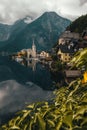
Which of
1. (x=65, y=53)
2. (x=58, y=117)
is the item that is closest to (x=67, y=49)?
(x=65, y=53)

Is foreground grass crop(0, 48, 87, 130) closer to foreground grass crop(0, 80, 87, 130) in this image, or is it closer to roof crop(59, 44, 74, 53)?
foreground grass crop(0, 80, 87, 130)

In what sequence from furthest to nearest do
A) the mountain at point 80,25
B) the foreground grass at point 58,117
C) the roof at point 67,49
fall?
the mountain at point 80,25 < the roof at point 67,49 < the foreground grass at point 58,117

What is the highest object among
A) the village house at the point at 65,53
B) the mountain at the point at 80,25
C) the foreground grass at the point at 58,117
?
the mountain at the point at 80,25

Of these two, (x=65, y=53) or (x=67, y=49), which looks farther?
(x=67, y=49)

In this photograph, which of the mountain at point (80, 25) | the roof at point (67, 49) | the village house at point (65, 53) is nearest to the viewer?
the roof at point (67, 49)

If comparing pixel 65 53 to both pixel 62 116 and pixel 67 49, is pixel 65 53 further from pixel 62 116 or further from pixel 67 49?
pixel 62 116

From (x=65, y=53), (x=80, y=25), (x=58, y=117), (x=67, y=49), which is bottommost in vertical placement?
(x=65, y=53)

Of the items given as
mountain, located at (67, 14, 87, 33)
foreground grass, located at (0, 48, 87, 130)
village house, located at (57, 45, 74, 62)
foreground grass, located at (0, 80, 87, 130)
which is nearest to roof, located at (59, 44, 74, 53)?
village house, located at (57, 45, 74, 62)

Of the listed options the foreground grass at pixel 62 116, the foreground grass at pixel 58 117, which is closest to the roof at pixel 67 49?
the foreground grass at pixel 58 117

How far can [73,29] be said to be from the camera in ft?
580

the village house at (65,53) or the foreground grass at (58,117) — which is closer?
the foreground grass at (58,117)

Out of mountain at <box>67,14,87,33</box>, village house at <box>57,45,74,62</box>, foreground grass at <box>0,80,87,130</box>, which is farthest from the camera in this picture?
mountain at <box>67,14,87,33</box>

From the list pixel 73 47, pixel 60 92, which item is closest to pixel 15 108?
pixel 73 47

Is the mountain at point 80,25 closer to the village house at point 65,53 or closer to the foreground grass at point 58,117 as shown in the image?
the village house at point 65,53
